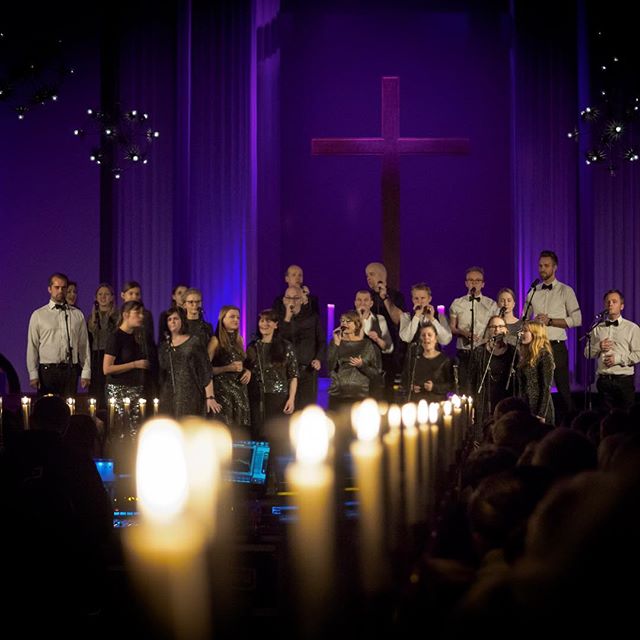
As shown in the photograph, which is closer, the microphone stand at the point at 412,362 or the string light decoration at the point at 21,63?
the microphone stand at the point at 412,362

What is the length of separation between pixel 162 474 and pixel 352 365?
7.40m

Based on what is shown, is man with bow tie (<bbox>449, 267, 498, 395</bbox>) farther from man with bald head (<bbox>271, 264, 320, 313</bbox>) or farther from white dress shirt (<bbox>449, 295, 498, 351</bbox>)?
man with bald head (<bbox>271, 264, 320, 313</bbox>)

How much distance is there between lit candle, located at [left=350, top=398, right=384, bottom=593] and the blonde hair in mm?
6855

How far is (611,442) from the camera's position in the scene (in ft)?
9.46

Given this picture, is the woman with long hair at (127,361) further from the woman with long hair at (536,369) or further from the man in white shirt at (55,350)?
the woman with long hair at (536,369)

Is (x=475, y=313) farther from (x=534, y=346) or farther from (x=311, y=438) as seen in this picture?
(x=311, y=438)

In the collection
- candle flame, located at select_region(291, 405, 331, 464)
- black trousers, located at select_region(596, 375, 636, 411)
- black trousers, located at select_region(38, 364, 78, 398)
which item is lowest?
black trousers, located at select_region(596, 375, 636, 411)

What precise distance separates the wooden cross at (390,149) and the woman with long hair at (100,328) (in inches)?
126

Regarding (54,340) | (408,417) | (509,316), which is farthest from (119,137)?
(408,417)

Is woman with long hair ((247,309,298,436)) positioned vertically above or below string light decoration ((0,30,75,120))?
below

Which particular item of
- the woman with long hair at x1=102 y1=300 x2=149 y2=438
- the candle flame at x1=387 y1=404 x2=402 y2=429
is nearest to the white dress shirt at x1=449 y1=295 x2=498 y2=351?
the woman with long hair at x1=102 y1=300 x2=149 y2=438

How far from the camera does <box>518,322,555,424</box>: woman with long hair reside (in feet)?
28.9

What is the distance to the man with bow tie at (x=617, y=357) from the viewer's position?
9594 millimetres

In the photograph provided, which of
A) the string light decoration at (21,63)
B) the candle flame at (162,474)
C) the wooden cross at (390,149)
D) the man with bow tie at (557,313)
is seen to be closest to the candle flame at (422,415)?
the candle flame at (162,474)
